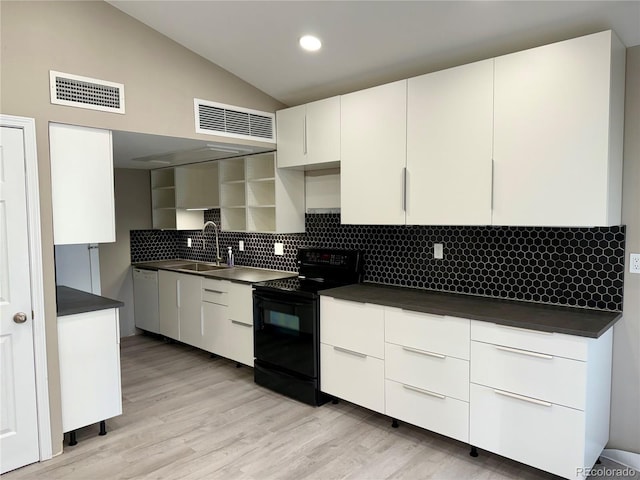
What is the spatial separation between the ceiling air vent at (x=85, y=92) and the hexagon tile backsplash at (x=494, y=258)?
1.94m

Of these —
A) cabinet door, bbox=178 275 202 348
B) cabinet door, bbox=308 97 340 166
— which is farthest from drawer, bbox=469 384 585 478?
cabinet door, bbox=178 275 202 348

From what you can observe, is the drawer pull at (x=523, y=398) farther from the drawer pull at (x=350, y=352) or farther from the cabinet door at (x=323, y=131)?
the cabinet door at (x=323, y=131)

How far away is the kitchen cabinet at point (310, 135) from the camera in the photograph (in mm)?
3420

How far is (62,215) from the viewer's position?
8.86 feet

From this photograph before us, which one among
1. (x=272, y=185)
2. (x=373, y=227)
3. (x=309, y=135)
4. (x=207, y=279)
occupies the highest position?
(x=309, y=135)

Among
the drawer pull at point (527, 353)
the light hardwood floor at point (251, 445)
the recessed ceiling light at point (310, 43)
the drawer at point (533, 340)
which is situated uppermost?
the recessed ceiling light at point (310, 43)

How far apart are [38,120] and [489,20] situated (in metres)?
2.68

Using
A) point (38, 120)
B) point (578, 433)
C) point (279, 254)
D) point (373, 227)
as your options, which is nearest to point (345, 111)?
point (373, 227)

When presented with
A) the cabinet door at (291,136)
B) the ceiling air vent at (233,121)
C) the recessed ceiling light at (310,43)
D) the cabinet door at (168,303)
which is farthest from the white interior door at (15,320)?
the cabinet door at (168,303)

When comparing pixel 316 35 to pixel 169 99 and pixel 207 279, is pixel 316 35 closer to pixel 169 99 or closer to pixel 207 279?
pixel 169 99

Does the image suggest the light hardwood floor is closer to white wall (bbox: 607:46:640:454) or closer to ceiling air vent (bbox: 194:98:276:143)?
white wall (bbox: 607:46:640:454)

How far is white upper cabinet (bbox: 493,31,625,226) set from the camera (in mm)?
2193

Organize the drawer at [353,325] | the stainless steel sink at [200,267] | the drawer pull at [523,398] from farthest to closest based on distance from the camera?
the stainless steel sink at [200,267], the drawer at [353,325], the drawer pull at [523,398]

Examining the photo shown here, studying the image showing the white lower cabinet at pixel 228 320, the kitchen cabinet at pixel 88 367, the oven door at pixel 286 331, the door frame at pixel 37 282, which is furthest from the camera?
the white lower cabinet at pixel 228 320
